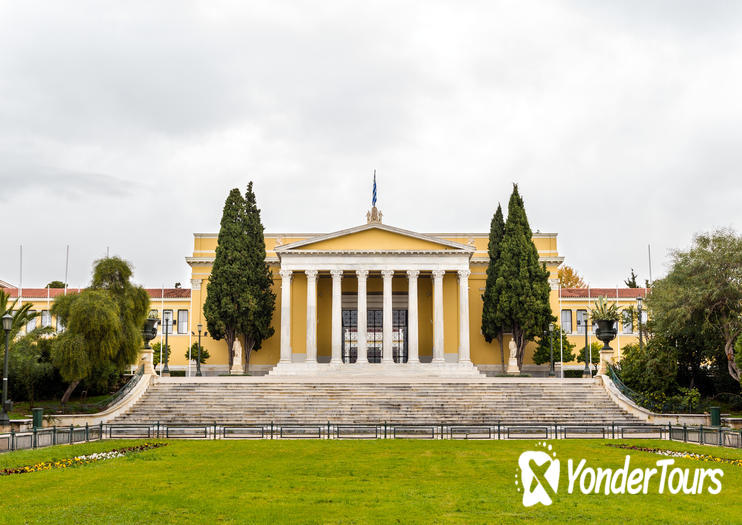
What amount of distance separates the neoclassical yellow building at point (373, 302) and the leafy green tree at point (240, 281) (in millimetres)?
1499

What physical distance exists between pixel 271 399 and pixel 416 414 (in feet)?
24.7

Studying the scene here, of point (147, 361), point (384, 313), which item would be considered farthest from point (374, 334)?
point (147, 361)

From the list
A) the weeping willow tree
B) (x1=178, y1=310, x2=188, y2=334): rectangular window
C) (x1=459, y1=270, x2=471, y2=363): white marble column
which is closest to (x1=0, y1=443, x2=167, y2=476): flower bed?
the weeping willow tree

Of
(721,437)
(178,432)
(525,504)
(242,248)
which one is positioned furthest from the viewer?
(242,248)

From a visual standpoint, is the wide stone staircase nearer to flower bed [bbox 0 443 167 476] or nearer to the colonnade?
the colonnade

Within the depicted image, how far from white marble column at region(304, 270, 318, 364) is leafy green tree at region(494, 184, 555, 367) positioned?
41.3 ft

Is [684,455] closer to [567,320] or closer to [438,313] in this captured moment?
[438,313]

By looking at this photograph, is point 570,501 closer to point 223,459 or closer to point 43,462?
point 223,459

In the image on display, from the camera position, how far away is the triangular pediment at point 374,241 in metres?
51.0

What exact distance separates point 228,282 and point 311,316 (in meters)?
6.03

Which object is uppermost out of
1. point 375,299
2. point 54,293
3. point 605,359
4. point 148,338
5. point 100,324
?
point 54,293

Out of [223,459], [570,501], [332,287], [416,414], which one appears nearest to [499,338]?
[332,287]

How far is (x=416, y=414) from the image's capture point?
116 feet

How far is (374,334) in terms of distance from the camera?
183 ft
